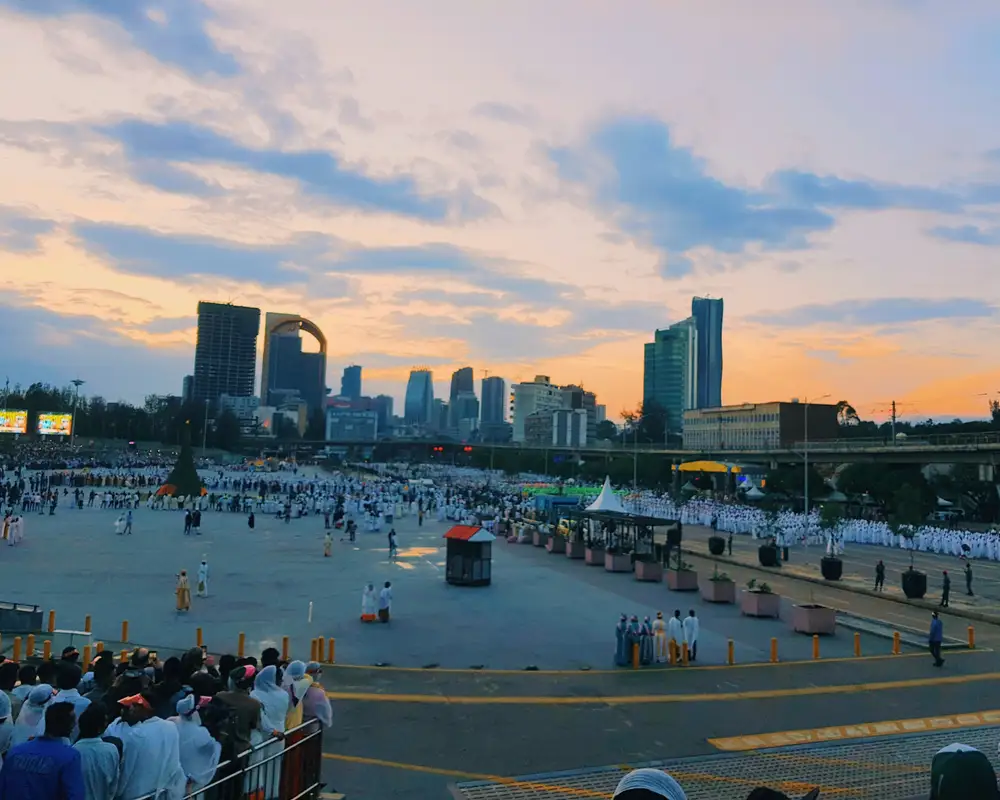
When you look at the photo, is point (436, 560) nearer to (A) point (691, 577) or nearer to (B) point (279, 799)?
(A) point (691, 577)

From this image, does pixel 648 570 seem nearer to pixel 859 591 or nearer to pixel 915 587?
pixel 859 591

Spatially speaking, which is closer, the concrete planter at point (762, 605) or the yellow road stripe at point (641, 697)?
the yellow road stripe at point (641, 697)

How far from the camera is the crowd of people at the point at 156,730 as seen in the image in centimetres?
486

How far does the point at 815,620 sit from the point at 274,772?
1610cm

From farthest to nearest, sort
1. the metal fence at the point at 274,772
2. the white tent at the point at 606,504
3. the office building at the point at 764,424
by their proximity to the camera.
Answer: the office building at the point at 764,424 → the white tent at the point at 606,504 → the metal fence at the point at 274,772

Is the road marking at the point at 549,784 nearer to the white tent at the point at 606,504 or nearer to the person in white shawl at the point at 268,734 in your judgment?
the person in white shawl at the point at 268,734

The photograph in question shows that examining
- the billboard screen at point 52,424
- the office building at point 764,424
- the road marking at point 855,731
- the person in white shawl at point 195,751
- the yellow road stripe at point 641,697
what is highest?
the office building at point 764,424

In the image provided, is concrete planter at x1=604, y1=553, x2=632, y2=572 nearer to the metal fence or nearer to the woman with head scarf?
the metal fence

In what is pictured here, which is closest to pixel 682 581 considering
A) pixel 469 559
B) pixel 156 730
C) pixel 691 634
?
pixel 469 559

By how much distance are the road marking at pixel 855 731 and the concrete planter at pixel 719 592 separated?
11.0 metres

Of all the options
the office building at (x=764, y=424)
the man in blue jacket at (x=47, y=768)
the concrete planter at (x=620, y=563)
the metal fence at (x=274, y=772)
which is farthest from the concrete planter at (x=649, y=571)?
the office building at (x=764, y=424)

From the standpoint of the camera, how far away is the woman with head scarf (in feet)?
19.3

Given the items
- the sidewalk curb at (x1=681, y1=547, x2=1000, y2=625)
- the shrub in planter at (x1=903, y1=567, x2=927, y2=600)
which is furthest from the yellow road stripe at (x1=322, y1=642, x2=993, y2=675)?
the shrub in planter at (x1=903, y1=567, x2=927, y2=600)

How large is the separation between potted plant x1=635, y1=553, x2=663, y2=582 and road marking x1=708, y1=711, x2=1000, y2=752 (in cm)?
1521
